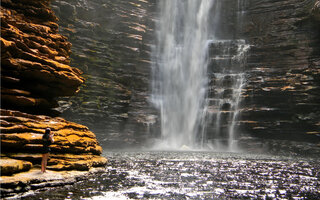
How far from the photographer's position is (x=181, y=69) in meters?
49.7

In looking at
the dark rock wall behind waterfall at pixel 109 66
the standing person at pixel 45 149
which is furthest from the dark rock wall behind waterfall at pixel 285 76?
the standing person at pixel 45 149

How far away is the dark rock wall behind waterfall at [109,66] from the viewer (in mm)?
41375

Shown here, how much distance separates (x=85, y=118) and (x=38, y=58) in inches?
1004

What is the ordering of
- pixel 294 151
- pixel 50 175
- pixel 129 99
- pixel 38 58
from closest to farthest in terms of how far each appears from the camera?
pixel 50 175 → pixel 38 58 → pixel 294 151 → pixel 129 99

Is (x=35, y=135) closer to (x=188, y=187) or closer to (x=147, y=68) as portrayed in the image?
(x=188, y=187)

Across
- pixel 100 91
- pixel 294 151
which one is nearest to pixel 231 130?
pixel 294 151

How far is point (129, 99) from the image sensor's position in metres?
44.9

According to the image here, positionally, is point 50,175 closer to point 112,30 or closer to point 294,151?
point 294,151

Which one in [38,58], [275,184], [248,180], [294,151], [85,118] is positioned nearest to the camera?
[275,184]

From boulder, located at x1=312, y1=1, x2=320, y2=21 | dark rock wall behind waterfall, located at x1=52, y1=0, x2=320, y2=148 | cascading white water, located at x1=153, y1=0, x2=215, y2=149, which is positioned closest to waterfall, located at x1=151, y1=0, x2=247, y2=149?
cascading white water, located at x1=153, y1=0, x2=215, y2=149

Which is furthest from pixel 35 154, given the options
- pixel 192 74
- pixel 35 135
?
pixel 192 74

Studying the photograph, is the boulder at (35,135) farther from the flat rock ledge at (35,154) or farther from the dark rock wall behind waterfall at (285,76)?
the dark rock wall behind waterfall at (285,76)

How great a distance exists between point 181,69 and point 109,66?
14.6 m

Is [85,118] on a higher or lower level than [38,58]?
lower
